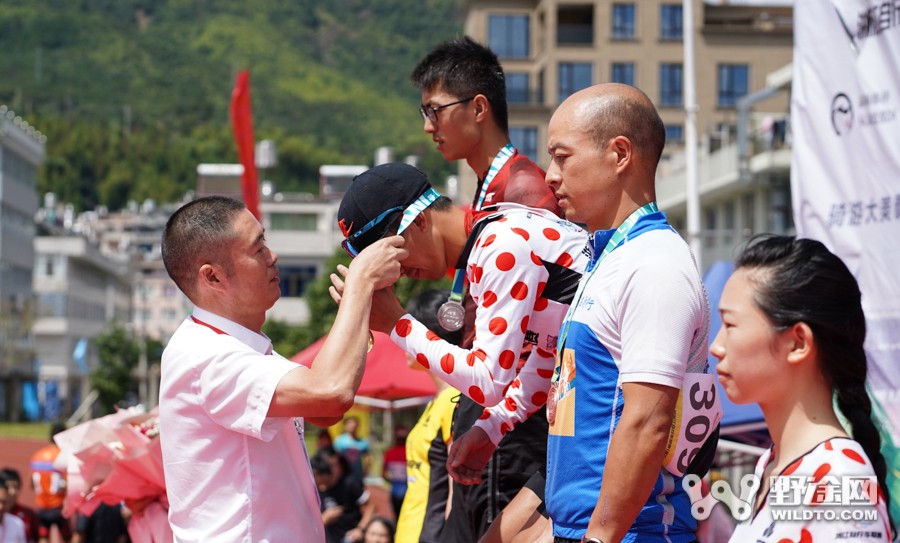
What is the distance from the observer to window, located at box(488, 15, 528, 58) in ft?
196

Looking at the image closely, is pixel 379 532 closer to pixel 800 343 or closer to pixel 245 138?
pixel 800 343

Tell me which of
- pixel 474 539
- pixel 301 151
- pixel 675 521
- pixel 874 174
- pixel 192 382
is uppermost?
pixel 301 151

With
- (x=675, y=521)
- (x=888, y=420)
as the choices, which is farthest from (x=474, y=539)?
(x=888, y=420)

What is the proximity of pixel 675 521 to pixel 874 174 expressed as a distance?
3.75 m

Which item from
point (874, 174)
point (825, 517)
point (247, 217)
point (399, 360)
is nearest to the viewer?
point (825, 517)

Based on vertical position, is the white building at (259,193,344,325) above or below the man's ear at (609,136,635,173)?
above

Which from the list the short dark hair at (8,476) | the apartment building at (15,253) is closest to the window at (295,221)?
the apartment building at (15,253)

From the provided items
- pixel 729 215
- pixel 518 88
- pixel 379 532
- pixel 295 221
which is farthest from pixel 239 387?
pixel 295 221

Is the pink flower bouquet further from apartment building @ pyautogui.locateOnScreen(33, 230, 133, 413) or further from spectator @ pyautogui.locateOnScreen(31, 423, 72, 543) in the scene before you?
apartment building @ pyautogui.locateOnScreen(33, 230, 133, 413)

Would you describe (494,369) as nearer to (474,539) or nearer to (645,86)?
(474,539)

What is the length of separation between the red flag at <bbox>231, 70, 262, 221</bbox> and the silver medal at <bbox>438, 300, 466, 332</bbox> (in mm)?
12564

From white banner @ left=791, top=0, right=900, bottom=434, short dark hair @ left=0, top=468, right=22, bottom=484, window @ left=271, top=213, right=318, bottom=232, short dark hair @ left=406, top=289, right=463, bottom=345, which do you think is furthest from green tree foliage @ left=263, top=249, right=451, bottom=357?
short dark hair @ left=406, top=289, right=463, bottom=345

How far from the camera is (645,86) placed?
5806cm

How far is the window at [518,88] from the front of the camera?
58469 mm
